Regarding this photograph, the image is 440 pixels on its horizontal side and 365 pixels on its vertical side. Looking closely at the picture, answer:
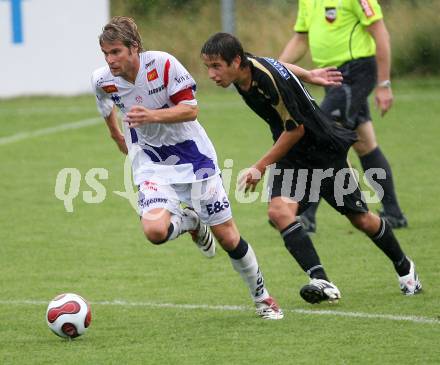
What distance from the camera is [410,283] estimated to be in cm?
732

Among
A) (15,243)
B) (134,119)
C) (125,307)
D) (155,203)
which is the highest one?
(134,119)

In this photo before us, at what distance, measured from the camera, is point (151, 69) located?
6668mm

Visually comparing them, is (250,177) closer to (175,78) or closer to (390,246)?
(175,78)

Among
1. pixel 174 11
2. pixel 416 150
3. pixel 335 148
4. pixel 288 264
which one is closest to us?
pixel 335 148

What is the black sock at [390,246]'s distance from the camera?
7282mm

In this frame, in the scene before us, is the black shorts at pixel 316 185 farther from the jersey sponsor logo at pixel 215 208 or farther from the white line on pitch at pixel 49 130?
the white line on pitch at pixel 49 130

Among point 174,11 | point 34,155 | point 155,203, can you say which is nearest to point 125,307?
point 155,203

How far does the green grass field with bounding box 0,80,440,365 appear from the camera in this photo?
6.04 m

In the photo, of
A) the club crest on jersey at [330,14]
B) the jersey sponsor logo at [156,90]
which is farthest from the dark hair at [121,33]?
the club crest on jersey at [330,14]

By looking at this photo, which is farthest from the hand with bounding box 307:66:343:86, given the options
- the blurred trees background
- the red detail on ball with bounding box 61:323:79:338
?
the blurred trees background

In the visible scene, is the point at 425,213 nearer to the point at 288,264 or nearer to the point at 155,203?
the point at 288,264

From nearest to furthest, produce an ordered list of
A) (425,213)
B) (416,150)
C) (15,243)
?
(15,243)
(425,213)
(416,150)

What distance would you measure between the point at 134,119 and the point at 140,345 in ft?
4.06

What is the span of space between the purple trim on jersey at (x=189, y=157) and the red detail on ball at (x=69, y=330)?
118 cm
